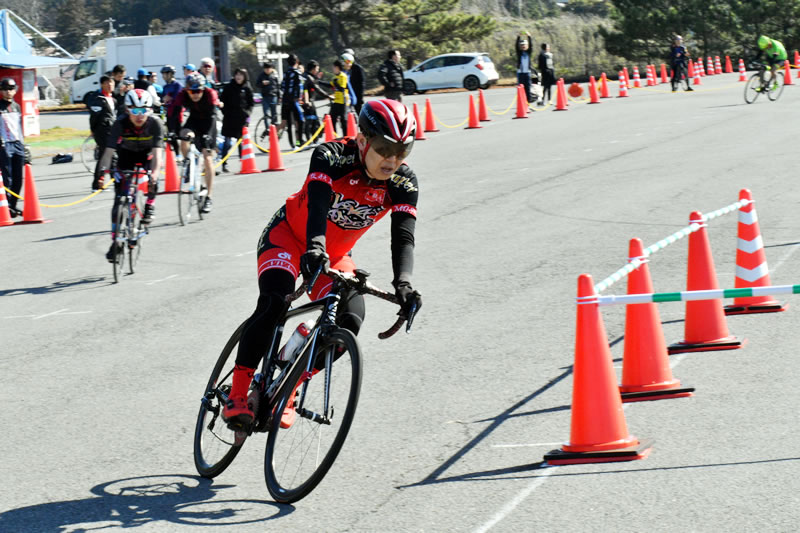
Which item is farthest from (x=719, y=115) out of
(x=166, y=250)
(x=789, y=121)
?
(x=166, y=250)

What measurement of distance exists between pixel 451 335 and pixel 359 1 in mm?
51489

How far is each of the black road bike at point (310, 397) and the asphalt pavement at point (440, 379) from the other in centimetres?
21

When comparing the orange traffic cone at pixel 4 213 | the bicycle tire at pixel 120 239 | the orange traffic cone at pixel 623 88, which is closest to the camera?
the bicycle tire at pixel 120 239

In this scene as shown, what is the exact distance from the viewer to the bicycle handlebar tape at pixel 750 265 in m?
9.02

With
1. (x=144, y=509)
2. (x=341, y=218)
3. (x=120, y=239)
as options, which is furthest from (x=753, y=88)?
(x=144, y=509)

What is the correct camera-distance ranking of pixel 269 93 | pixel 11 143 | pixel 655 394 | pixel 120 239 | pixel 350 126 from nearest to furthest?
pixel 655 394 < pixel 120 239 < pixel 11 143 < pixel 350 126 < pixel 269 93

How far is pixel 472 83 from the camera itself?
4969 centimetres

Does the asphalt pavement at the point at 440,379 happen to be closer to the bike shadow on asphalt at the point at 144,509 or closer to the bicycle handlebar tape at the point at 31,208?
the bike shadow on asphalt at the point at 144,509

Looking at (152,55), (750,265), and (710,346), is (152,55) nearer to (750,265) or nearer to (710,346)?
(750,265)

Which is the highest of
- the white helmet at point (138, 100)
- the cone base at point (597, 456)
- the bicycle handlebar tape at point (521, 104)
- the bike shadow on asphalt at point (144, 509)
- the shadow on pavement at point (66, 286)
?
the bicycle handlebar tape at point (521, 104)

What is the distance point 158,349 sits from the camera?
30.1ft

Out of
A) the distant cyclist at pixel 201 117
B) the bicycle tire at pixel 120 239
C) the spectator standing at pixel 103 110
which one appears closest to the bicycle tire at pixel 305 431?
the bicycle tire at pixel 120 239

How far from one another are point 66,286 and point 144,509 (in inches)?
282

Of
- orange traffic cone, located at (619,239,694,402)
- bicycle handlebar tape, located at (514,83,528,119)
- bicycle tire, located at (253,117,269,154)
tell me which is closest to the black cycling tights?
orange traffic cone, located at (619,239,694,402)
